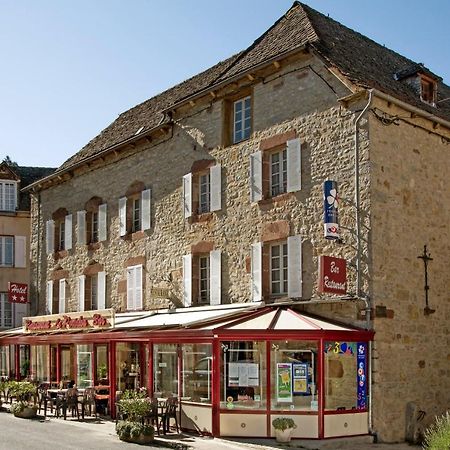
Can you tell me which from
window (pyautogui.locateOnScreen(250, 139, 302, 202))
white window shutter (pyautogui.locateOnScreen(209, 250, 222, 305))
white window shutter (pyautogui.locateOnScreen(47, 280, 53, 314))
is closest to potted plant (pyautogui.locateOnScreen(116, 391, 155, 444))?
white window shutter (pyautogui.locateOnScreen(209, 250, 222, 305))

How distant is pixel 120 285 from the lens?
69.1 feet

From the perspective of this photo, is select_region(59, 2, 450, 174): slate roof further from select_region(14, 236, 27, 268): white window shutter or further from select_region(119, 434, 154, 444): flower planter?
select_region(14, 236, 27, 268): white window shutter

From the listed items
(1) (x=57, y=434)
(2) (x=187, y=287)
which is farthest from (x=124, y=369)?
(1) (x=57, y=434)

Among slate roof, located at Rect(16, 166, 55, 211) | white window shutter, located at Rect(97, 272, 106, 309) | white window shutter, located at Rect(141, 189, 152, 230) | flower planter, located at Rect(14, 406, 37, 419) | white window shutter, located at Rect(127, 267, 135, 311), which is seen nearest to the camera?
flower planter, located at Rect(14, 406, 37, 419)

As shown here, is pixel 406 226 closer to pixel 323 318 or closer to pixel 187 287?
pixel 323 318

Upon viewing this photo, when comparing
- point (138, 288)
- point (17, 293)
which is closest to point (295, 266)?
point (138, 288)

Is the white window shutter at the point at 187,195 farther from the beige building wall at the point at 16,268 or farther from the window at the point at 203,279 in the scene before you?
the beige building wall at the point at 16,268

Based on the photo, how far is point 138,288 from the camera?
66.2 ft

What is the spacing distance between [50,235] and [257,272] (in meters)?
10.6

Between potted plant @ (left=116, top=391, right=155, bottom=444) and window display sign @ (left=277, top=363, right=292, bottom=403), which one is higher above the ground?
window display sign @ (left=277, top=363, right=292, bottom=403)

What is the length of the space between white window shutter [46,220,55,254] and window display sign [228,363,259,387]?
1173 cm

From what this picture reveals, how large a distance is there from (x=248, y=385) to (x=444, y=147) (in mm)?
6730

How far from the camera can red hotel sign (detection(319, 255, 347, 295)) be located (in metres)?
13.8

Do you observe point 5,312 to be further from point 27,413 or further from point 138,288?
point 27,413
